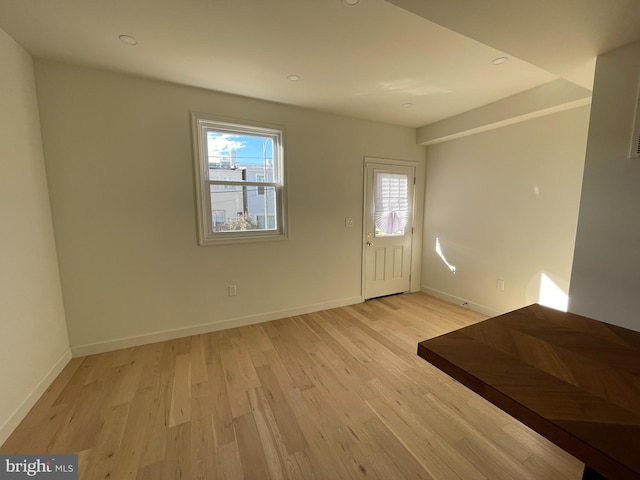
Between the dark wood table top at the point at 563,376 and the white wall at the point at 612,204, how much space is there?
3.15 feet

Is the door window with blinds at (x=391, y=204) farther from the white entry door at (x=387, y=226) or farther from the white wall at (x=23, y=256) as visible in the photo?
the white wall at (x=23, y=256)

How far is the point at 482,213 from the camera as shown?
3.27 m

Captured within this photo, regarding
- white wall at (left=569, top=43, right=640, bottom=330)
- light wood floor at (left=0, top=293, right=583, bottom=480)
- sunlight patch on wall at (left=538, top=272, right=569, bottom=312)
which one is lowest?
light wood floor at (left=0, top=293, right=583, bottom=480)

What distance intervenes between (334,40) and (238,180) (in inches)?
64.4

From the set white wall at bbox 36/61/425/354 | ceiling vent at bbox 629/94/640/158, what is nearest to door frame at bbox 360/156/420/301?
white wall at bbox 36/61/425/354

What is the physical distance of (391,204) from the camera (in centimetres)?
380

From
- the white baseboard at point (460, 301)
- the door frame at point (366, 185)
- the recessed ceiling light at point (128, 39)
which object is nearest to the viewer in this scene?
the recessed ceiling light at point (128, 39)

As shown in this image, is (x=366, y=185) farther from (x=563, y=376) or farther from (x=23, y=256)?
(x=23, y=256)

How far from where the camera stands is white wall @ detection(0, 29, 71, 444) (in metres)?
1.61

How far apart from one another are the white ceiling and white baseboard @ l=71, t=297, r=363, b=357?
2.42 metres

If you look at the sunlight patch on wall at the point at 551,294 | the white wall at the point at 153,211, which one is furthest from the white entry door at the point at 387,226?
the sunlight patch on wall at the point at 551,294

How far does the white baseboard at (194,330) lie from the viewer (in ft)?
7.84

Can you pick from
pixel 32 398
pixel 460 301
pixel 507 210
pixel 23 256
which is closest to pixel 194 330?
pixel 32 398

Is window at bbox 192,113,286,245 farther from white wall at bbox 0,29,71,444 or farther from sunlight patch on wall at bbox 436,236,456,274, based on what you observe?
sunlight patch on wall at bbox 436,236,456,274
